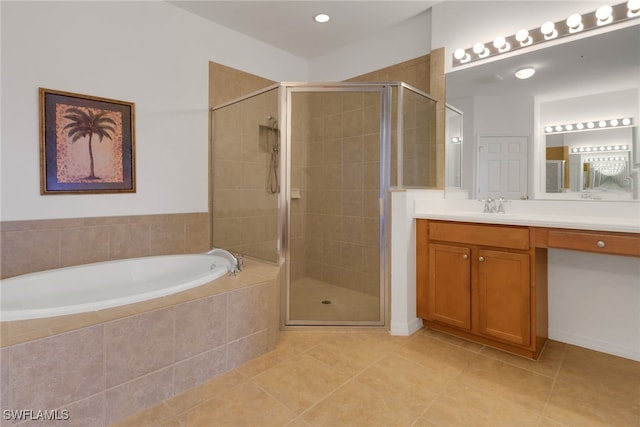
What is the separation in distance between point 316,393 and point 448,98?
2.31m

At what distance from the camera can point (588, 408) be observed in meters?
1.53

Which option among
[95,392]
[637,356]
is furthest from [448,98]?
[95,392]

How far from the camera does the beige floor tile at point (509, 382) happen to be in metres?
1.60

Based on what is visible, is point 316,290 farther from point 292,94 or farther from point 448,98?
point 448,98

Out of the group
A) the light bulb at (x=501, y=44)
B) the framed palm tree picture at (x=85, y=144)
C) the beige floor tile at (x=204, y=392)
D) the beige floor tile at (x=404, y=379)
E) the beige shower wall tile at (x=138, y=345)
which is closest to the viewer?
the beige shower wall tile at (x=138, y=345)

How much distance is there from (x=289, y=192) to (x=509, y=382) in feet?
5.86

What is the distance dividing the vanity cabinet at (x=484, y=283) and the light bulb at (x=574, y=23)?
4.29 ft

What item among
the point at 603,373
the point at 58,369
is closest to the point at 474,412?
the point at 603,373

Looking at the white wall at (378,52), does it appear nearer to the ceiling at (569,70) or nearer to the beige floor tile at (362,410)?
the ceiling at (569,70)

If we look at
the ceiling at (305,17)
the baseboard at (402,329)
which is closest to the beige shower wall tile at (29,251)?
the ceiling at (305,17)

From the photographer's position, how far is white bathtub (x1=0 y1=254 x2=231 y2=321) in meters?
1.53

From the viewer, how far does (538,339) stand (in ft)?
6.50

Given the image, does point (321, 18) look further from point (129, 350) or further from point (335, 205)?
point (129, 350)

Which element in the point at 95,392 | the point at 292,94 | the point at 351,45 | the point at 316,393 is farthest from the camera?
the point at 351,45
